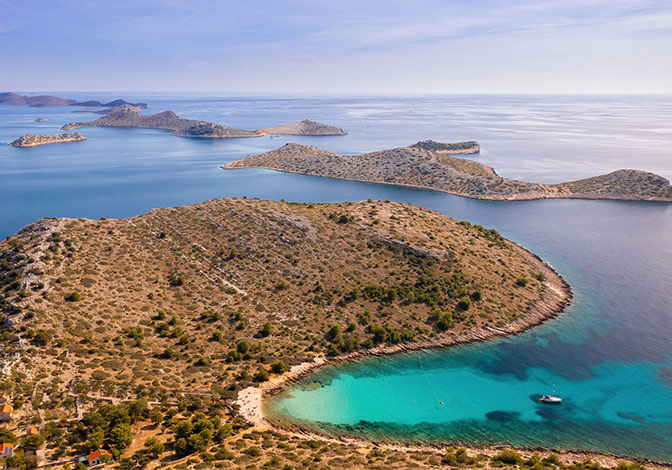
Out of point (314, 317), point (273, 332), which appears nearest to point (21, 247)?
point (273, 332)

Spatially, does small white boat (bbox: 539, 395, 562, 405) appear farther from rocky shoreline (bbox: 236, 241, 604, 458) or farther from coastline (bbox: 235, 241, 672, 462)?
rocky shoreline (bbox: 236, 241, 604, 458)

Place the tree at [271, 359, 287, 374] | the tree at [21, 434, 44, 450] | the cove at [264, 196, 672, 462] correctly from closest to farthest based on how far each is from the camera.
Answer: the tree at [21, 434, 44, 450] → the cove at [264, 196, 672, 462] → the tree at [271, 359, 287, 374]

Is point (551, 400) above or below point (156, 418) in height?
below

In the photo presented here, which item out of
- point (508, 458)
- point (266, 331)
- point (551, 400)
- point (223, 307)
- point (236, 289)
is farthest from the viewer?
point (236, 289)

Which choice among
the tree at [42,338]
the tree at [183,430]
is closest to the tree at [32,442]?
the tree at [183,430]

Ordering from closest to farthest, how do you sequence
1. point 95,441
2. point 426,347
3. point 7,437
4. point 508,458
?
point 7,437 → point 95,441 → point 508,458 → point 426,347

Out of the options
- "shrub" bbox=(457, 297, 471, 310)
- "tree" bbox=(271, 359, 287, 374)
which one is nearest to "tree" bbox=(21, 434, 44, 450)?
"tree" bbox=(271, 359, 287, 374)

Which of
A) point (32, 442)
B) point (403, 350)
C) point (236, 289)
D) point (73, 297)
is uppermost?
point (73, 297)

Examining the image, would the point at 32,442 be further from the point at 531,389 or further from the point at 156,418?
the point at 531,389

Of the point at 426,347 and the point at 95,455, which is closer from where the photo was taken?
the point at 95,455

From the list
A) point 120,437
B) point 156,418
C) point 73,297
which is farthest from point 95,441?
point 73,297
